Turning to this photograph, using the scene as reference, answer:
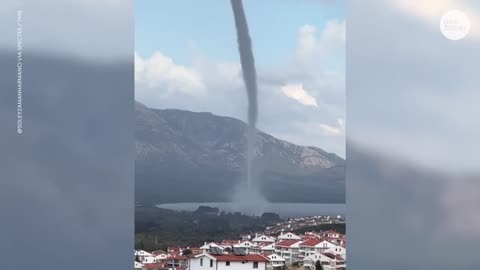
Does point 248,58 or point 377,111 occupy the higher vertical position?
point 248,58

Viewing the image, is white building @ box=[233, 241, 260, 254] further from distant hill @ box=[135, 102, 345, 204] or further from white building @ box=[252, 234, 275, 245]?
distant hill @ box=[135, 102, 345, 204]

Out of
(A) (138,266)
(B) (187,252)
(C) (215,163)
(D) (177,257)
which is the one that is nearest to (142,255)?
(A) (138,266)

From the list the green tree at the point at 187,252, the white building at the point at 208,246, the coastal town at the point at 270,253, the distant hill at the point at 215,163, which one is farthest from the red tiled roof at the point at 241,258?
the distant hill at the point at 215,163

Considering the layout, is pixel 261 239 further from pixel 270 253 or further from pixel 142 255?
pixel 142 255

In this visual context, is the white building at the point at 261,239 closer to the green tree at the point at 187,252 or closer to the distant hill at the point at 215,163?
the distant hill at the point at 215,163

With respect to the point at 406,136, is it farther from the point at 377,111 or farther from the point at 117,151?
the point at 117,151

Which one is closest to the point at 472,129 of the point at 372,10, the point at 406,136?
the point at 406,136

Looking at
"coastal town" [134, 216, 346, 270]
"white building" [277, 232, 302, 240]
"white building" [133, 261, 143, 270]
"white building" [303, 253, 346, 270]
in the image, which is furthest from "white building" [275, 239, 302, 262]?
"white building" [133, 261, 143, 270]
